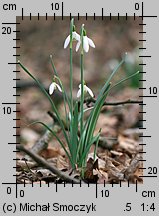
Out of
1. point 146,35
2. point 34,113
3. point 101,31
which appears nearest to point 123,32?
point 101,31

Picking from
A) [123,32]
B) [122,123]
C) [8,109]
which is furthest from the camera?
[123,32]

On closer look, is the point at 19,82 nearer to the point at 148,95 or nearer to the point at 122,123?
the point at 122,123

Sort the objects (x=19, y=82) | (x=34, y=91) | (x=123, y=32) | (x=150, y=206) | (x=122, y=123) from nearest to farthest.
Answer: (x=150, y=206)
(x=122, y=123)
(x=19, y=82)
(x=34, y=91)
(x=123, y=32)

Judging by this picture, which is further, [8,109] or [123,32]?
[123,32]

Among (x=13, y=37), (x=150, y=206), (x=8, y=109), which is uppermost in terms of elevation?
(x=13, y=37)

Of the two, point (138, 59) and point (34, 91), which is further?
point (34, 91)

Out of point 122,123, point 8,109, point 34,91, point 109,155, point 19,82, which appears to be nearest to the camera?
point 8,109

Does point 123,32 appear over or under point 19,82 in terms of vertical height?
over

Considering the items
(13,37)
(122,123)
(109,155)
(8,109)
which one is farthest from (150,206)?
(122,123)

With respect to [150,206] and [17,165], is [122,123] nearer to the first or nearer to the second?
[17,165]
